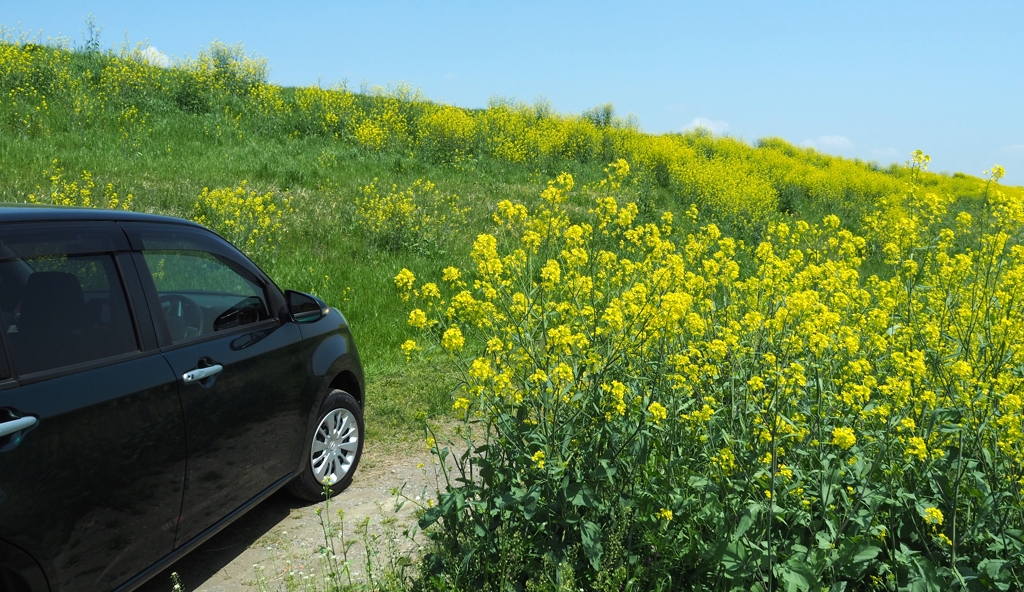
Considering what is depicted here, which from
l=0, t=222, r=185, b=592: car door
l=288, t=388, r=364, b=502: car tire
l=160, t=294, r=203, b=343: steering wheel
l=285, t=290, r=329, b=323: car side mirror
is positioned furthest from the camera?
l=288, t=388, r=364, b=502: car tire

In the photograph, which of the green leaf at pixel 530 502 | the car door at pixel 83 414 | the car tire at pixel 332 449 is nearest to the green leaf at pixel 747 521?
the green leaf at pixel 530 502

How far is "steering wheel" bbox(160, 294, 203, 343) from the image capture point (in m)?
3.31

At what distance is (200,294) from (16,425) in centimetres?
150

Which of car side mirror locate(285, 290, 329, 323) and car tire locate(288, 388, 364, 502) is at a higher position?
car side mirror locate(285, 290, 329, 323)

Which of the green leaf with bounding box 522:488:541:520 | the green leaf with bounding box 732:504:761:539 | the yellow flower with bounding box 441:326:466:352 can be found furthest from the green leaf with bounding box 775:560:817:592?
the yellow flower with bounding box 441:326:466:352

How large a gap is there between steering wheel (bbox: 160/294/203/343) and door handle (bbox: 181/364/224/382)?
174 mm

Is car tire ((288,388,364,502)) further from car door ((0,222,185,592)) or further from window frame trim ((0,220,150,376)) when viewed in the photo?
window frame trim ((0,220,150,376))

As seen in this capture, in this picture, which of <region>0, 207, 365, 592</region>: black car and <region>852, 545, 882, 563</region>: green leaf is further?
<region>852, 545, 882, 563</region>: green leaf

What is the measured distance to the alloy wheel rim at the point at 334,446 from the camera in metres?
4.45

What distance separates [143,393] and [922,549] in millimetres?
3387

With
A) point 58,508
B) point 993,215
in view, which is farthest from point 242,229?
point 993,215

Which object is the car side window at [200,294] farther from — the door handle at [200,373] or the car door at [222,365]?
the door handle at [200,373]

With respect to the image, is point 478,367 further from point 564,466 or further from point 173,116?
point 173,116

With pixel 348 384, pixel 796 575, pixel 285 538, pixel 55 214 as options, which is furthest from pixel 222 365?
pixel 796 575
